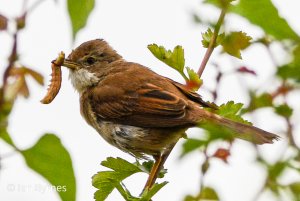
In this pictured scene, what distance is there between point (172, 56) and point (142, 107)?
1968 millimetres

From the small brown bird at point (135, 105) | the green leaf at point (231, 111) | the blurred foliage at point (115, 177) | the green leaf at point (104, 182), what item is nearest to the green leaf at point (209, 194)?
the blurred foliage at point (115, 177)

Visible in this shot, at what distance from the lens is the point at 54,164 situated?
67.9 inches

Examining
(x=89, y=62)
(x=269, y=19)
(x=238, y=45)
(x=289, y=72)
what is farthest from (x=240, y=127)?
(x=89, y=62)

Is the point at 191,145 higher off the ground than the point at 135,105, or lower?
higher

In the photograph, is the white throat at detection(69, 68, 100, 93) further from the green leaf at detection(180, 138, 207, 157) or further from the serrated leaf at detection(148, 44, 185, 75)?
the green leaf at detection(180, 138, 207, 157)

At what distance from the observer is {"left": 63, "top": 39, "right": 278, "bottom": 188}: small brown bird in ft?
16.9

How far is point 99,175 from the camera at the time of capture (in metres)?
3.42

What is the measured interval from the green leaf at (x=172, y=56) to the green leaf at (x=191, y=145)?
218cm

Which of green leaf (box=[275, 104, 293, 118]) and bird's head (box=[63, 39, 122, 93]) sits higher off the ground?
green leaf (box=[275, 104, 293, 118])

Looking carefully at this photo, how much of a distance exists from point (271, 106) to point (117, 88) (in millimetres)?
3657

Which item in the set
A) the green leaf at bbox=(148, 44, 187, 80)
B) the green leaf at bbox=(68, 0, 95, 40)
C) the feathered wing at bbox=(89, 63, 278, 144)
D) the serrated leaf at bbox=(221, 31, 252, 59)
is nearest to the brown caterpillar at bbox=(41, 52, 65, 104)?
the green leaf at bbox=(148, 44, 187, 80)

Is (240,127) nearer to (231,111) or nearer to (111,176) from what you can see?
(231,111)

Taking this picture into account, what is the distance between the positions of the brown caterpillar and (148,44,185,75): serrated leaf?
598 mm

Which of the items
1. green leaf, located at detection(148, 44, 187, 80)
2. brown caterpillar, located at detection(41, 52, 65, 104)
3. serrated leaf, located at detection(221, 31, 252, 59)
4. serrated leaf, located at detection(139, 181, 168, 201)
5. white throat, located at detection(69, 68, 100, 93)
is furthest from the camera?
white throat, located at detection(69, 68, 100, 93)
